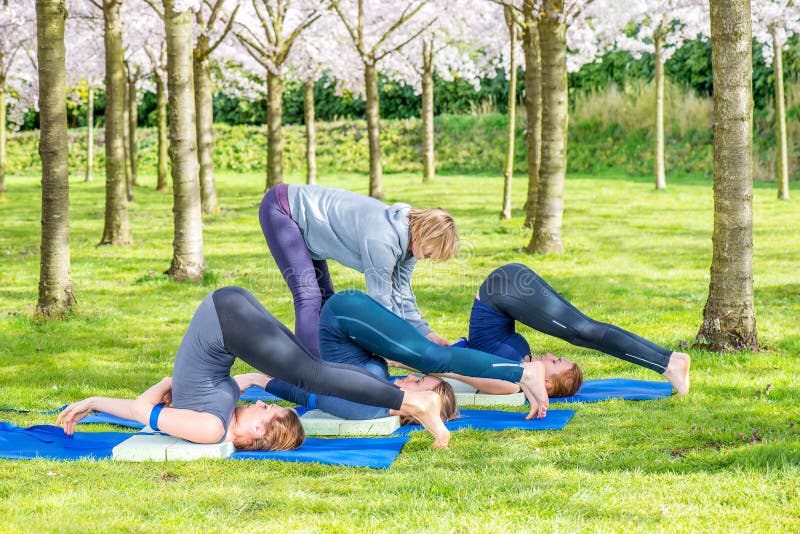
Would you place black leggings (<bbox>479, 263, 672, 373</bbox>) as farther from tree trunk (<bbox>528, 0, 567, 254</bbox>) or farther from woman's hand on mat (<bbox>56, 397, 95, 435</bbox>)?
tree trunk (<bbox>528, 0, 567, 254</bbox>)

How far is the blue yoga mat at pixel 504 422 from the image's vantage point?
560cm

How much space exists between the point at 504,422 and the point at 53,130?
5.50 m

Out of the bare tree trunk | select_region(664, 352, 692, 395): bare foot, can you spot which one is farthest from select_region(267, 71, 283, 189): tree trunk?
select_region(664, 352, 692, 395): bare foot

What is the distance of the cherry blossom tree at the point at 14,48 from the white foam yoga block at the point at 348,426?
565 inches

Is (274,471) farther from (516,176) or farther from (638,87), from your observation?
(638,87)

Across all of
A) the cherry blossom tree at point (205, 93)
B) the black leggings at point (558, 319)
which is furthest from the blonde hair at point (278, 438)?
the cherry blossom tree at point (205, 93)

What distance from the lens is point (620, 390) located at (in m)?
6.50

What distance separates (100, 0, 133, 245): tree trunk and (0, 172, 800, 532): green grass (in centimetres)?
54

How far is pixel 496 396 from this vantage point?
641 centimetres

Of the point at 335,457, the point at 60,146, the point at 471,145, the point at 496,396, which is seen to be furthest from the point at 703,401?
the point at 471,145

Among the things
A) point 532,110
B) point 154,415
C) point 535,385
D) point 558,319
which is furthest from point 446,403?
point 532,110

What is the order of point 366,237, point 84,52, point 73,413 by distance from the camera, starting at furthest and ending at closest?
point 84,52
point 366,237
point 73,413

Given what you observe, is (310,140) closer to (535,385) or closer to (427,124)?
(427,124)

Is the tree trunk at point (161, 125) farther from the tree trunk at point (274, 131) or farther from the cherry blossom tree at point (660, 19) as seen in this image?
the cherry blossom tree at point (660, 19)
